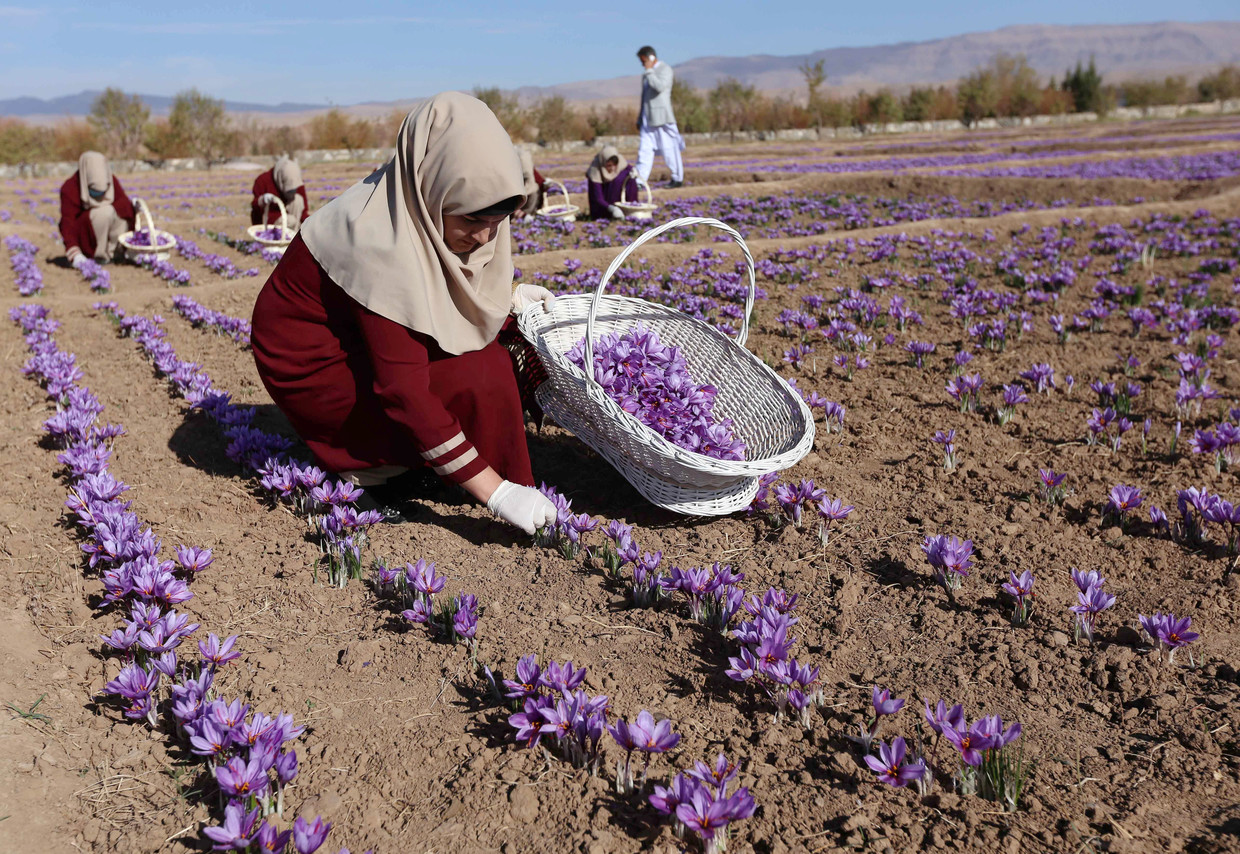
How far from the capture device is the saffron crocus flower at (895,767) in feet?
7.13

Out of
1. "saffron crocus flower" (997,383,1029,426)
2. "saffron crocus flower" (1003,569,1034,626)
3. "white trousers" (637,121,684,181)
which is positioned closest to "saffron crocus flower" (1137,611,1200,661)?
"saffron crocus flower" (1003,569,1034,626)

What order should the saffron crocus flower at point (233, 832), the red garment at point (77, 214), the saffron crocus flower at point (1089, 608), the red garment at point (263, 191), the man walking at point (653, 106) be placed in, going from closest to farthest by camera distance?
the saffron crocus flower at point (233, 832), the saffron crocus flower at point (1089, 608), the red garment at point (77, 214), the red garment at point (263, 191), the man walking at point (653, 106)

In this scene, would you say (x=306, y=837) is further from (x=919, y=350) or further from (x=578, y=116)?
(x=578, y=116)

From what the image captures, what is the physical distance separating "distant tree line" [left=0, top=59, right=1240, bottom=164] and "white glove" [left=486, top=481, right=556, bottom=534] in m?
36.0

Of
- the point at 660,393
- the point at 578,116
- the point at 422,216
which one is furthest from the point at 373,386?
the point at 578,116

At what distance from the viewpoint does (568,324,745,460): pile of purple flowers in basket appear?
12.6 ft

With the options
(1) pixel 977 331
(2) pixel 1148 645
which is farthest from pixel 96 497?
(1) pixel 977 331

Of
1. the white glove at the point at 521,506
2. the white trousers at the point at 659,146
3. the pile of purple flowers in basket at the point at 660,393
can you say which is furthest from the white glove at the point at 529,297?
the white trousers at the point at 659,146

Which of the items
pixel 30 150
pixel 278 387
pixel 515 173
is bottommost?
pixel 278 387

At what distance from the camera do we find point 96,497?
3.71 m

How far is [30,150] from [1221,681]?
4106 cm

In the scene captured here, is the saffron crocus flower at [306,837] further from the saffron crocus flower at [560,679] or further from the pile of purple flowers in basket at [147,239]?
the pile of purple flowers in basket at [147,239]

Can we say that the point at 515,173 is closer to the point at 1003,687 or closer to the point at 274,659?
the point at 274,659

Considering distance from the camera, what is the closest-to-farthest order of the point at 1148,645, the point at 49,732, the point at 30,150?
1. the point at 49,732
2. the point at 1148,645
3. the point at 30,150
